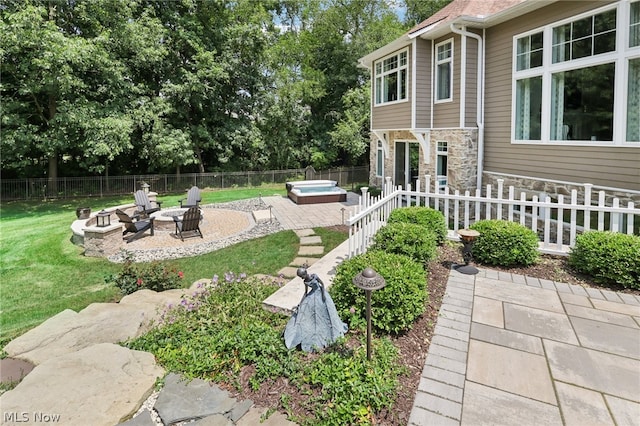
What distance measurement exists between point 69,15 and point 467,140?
16983 millimetres

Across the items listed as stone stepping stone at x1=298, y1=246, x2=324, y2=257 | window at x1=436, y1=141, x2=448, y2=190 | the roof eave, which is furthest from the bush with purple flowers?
the roof eave

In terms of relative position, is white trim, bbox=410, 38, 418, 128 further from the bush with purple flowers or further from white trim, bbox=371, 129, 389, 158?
the bush with purple flowers

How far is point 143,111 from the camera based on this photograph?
54.7ft

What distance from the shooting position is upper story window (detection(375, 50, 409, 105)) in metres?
12.0

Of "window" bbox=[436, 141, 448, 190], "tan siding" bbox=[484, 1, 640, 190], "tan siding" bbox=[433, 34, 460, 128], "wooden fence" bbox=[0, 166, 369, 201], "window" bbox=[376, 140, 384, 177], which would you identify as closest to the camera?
"tan siding" bbox=[484, 1, 640, 190]

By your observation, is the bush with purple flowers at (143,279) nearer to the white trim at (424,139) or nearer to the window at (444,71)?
the white trim at (424,139)

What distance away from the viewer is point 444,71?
10.8m

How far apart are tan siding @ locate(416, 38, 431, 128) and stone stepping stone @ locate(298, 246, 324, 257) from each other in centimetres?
585

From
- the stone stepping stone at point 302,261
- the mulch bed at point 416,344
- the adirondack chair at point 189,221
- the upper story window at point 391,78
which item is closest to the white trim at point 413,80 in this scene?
the upper story window at point 391,78

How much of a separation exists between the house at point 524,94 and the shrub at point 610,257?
2.41 m

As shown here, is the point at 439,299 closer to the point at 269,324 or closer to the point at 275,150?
the point at 269,324

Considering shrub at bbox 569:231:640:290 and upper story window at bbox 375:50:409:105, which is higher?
upper story window at bbox 375:50:409:105

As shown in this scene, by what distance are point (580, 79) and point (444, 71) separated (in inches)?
158
